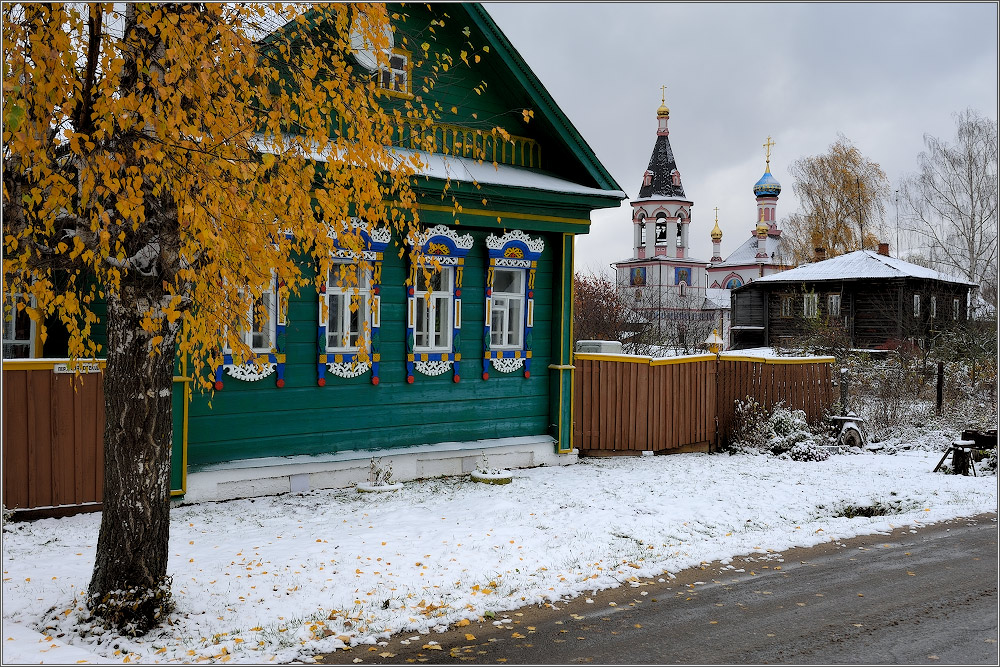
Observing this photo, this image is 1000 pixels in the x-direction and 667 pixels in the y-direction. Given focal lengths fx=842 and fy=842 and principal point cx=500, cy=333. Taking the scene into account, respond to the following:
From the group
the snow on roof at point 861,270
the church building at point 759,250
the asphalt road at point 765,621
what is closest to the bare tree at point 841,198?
the snow on roof at point 861,270

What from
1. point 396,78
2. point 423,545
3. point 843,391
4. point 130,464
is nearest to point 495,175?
point 396,78

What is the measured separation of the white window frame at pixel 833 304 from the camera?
37.1 meters

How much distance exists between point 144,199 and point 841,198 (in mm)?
44957

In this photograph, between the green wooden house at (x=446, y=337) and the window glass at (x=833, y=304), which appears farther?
the window glass at (x=833, y=304)

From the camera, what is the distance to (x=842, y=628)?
19.6 ft

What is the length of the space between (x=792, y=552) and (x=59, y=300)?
678 centimetres

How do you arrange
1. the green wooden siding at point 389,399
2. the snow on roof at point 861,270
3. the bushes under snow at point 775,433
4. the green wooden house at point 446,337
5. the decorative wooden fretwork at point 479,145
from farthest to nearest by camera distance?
the snow on roof at point 861,270 → the bushes under snow at point 775,433 → the decorative wooden fretwork at point 479,145 → the green wooden house at point 446,337 → the green wooden siding at point 389,399

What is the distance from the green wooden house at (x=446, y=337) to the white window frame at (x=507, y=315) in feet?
0.07

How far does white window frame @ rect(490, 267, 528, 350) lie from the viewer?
12203mm

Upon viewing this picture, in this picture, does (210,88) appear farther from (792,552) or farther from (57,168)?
(792,552)

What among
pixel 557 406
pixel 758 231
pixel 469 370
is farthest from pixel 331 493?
pixel 758 231

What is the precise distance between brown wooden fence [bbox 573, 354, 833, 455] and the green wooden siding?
848 millimetres

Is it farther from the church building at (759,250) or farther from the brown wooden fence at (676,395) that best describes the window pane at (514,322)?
the church building at (759,250)

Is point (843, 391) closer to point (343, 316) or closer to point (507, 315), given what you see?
point (507, 315)
